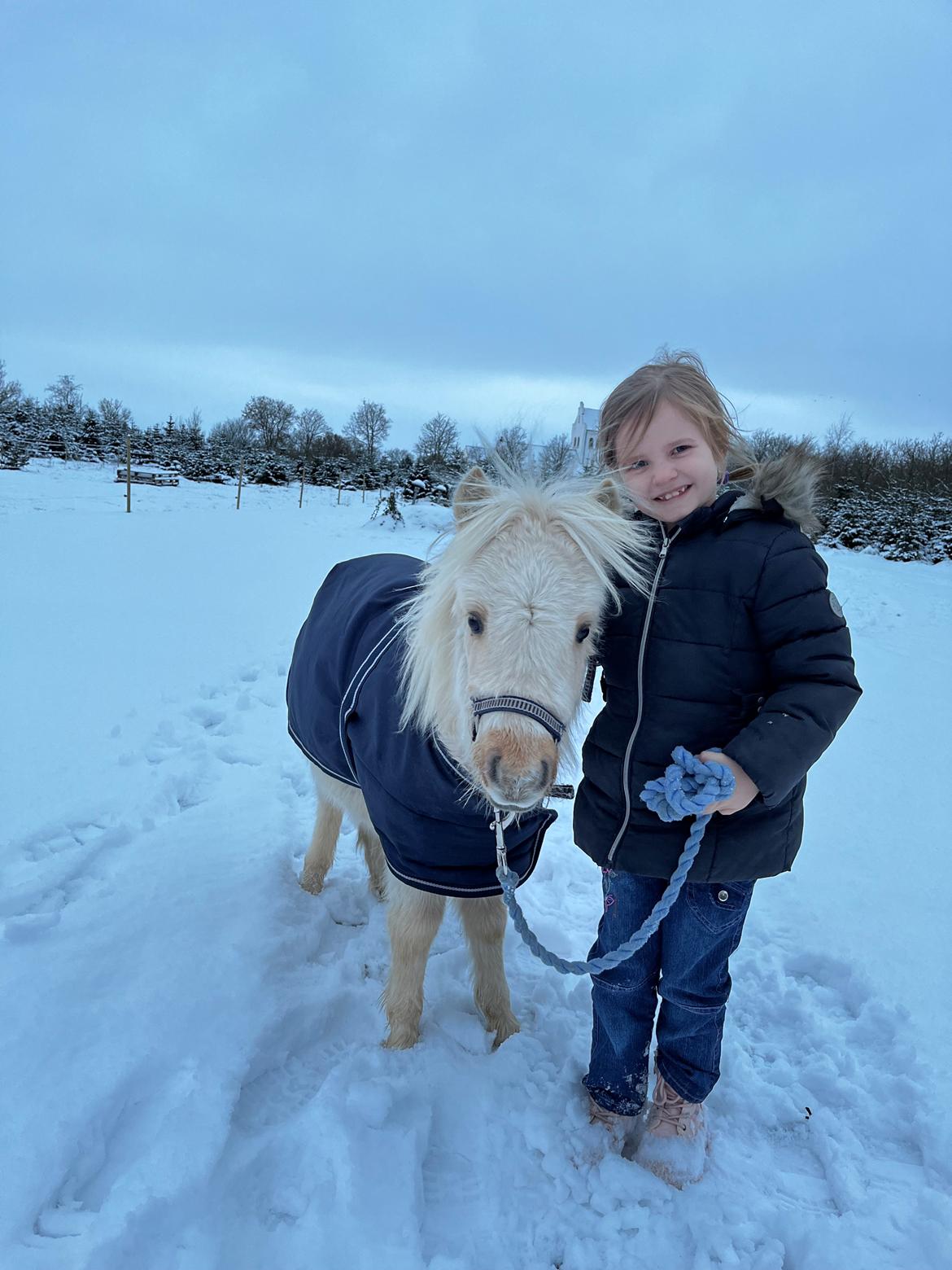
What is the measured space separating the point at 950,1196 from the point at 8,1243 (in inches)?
92.2

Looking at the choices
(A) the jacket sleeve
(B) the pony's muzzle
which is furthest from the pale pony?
(A) the jacket sleeve

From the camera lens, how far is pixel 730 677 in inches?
62.3

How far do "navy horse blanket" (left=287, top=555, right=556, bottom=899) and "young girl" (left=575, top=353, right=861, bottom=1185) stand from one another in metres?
0.34

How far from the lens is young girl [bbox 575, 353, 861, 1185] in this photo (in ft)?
4.79

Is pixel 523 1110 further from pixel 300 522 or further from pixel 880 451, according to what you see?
pixel 880 451

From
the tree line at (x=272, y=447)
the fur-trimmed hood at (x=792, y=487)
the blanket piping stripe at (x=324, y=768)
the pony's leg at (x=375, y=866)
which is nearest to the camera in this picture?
the fur-trimmed hood at (x=792, y=487)

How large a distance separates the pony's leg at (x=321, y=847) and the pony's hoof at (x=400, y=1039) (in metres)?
0.91

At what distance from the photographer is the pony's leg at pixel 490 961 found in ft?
7.36

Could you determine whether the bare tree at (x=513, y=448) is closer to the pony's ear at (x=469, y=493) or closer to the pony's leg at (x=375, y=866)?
the pony's ear at (x=469, y=493)

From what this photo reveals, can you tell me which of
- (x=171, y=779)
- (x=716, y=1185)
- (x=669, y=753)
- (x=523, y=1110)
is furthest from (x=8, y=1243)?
(x=171, y=779)

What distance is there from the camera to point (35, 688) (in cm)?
433

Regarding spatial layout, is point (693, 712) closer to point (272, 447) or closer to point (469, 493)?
point (469, 493)

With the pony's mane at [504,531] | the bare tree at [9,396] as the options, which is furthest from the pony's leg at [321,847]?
the bare tree at [9,396]

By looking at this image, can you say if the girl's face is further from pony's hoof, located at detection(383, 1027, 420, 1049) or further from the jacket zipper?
pony's hoof, located at detection(383, 1027, 420, 1049)
